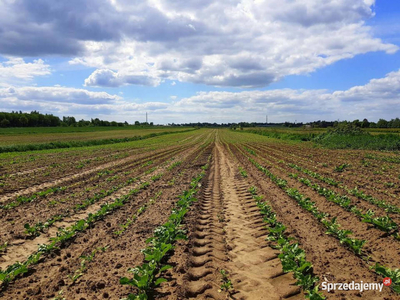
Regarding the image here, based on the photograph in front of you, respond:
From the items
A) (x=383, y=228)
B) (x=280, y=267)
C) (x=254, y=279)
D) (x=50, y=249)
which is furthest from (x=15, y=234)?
(x=383, y=228)

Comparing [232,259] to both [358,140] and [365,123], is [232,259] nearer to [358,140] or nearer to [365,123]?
[358,140]

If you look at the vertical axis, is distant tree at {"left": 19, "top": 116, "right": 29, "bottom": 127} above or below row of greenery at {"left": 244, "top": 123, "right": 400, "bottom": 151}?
above

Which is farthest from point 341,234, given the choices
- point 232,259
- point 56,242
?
point 56,242

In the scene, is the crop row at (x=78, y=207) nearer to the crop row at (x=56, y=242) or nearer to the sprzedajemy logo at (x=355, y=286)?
the crop row at (x=56, y=242)

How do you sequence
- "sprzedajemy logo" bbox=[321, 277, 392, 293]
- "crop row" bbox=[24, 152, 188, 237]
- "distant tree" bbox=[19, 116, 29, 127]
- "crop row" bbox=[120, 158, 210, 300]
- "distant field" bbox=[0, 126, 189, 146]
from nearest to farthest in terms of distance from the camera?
"crop row" bbox=[120, 158, 210, 300]
"sprzedajemy logo" bbox=[321, 277, 392, 293]
"crop row" bbox=[24, 152, 188, 237]
"distant field" bbox=[0, 126, 189, 146]
"distant tree" bbox=[19, 116, 29, 127]

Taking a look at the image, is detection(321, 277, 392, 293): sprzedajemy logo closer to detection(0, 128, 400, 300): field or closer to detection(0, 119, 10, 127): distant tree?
detection(0, 128, 400, 300): field

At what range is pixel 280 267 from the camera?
5086 mm

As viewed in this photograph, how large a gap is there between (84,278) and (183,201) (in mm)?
4301

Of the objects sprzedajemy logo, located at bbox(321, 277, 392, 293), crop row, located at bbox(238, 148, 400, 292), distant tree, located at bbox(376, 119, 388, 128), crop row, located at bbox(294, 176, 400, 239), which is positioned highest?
distant tree, located at bbox(376, 119, 388, 128)

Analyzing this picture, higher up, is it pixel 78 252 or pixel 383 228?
pixel 383 228

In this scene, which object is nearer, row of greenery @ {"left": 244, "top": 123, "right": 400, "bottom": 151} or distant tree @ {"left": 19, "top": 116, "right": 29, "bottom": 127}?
row of greenery @ {"left": 244, "top": 123, "right": 400, "bottom": 151}

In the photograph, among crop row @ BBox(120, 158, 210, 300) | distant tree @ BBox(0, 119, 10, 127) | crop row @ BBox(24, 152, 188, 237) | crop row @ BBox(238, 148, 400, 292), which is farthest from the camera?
distant tree @ BBox(0, 119, 10, 127)

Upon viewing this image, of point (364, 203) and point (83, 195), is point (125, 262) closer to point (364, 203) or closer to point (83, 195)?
point (83, 195)

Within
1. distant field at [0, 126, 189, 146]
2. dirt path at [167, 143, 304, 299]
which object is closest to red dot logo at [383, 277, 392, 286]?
dirt path at [167, 143, 304, 299]
